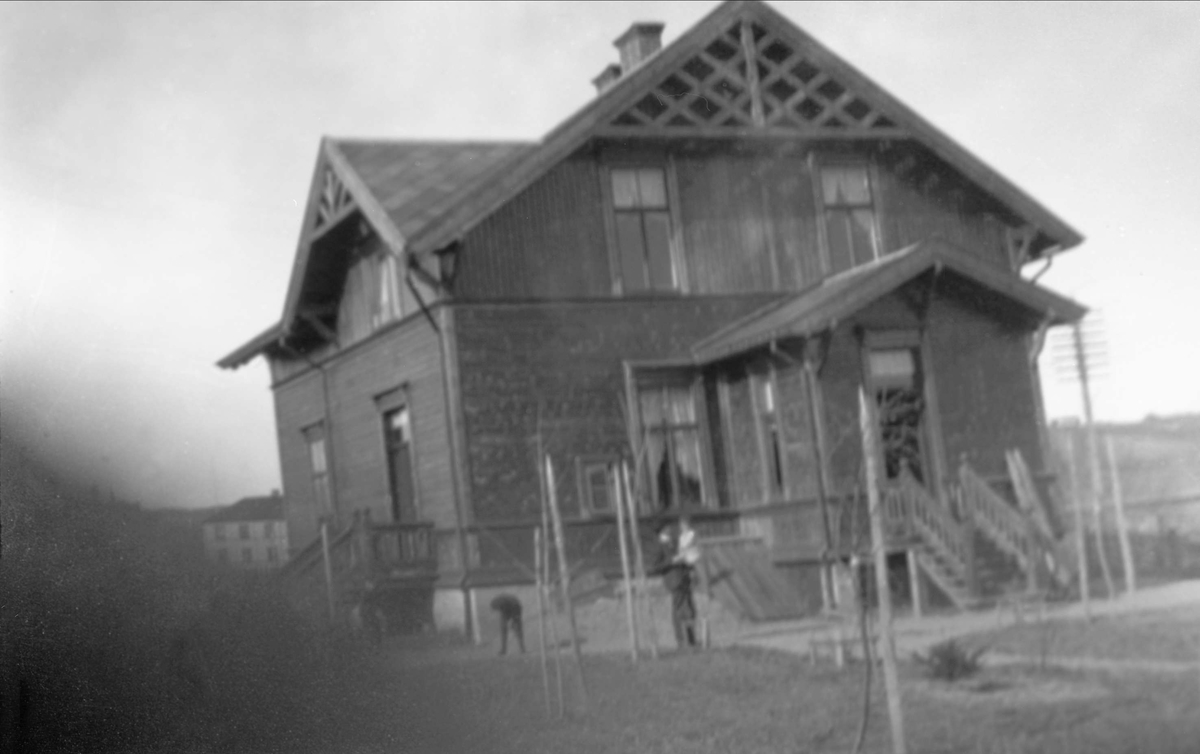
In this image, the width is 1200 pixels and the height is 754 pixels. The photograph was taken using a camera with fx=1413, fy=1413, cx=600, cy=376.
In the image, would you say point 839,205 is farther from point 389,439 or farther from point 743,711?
point 743,711

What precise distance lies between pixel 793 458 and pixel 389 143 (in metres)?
7.65

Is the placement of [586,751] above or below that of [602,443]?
below

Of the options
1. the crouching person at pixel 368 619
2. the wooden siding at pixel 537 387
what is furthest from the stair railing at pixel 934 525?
the crouching person at pixel 368 619

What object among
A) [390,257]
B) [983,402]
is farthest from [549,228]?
[983,402]

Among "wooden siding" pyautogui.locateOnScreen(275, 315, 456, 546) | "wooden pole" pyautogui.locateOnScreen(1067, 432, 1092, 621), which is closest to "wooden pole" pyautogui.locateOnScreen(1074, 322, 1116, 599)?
"wooden pole" pyautogui.locateOnScreen(1067, 432, 1092, 621)

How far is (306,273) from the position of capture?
2252 centimetres

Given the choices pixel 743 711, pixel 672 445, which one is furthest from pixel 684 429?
pixel 743 711

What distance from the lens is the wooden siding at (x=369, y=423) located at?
20.3 m

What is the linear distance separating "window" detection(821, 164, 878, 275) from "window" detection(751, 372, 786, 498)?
2.87 m

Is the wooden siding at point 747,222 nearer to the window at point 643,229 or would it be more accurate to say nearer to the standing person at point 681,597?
the window at point 643,229

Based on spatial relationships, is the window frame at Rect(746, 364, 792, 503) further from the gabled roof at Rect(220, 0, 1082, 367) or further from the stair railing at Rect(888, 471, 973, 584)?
the gabled roof at Rect(220, 0, 1082, 367)

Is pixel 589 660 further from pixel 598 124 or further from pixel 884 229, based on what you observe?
pixel 884 229

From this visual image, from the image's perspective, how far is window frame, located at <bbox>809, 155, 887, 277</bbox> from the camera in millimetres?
21812

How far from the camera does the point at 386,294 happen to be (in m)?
21.6
